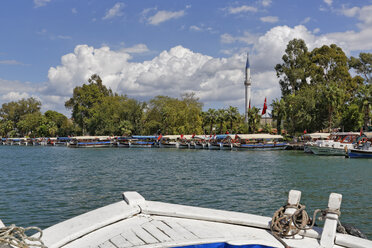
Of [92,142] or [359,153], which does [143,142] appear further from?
[359,153]

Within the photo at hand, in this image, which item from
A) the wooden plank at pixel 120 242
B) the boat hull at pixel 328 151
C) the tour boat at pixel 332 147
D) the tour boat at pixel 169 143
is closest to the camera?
the wooden plank at pixel 120 242

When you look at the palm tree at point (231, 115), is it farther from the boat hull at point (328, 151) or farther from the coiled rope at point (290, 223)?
the coiled rope at point (290, 223)

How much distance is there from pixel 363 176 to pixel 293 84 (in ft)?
158

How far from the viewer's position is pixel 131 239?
4.57 m

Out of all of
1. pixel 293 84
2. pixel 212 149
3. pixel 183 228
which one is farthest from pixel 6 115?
pixel 183 228

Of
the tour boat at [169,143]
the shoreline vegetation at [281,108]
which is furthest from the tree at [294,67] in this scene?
the tour boat at [169,143]

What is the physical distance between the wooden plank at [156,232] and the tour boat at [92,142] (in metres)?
74.3

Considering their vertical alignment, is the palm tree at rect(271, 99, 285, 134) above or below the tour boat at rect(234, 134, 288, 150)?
above

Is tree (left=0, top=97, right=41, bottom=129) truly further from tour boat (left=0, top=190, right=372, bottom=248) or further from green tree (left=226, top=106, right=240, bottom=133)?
tour boat (left=0, top=190, right=372, bottom=248)

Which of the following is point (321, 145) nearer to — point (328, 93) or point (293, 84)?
point (328, 93)

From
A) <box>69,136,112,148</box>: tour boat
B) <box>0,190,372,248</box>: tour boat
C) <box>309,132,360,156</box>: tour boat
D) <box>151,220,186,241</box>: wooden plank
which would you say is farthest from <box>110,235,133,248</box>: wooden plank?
<box>69,136,112,148</box>: tour boat

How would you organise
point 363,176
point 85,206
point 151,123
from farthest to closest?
1. point 151,123
2. point 363,176
3. point 85,206

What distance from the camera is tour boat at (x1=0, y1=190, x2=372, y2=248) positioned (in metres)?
4.49

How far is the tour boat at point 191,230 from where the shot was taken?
449 centimetres
